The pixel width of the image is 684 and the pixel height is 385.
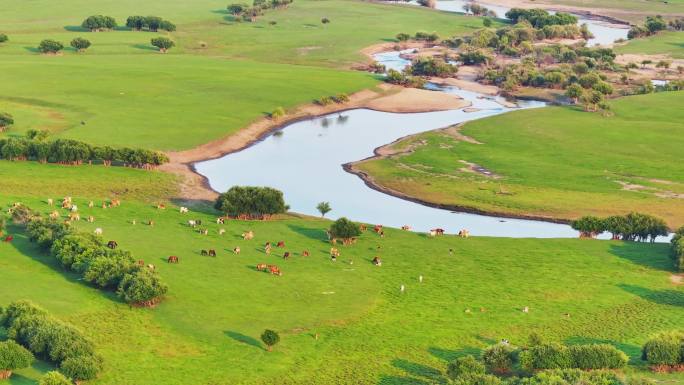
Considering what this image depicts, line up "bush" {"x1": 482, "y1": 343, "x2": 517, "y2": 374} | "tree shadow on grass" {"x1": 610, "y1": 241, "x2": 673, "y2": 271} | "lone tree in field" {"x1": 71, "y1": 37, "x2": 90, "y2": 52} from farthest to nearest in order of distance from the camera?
"lone tree in field" {"x1": 71, "y1": 37, "x2": 90, "y2": 52} → "tree shadow on grass" {"x1": 610, "y1": 241, "x2": 673, "y2": 271} → "bush" {"x1": 482, "y1": 343, "x2": 517, "y2": 374}

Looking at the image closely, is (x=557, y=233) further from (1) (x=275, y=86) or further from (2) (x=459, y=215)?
(1) (x=275, y=86)

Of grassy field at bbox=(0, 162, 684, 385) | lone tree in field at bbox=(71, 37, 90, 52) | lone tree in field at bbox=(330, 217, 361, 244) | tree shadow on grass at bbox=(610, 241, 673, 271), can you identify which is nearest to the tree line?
grassy field at bbox=(0, 162, 684, 385)

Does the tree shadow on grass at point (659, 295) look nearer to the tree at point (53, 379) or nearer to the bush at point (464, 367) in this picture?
the bush at point (464, 367)

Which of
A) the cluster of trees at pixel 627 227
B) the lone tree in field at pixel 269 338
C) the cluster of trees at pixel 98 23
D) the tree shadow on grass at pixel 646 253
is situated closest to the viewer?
the lone tree in field at pixel 269 338

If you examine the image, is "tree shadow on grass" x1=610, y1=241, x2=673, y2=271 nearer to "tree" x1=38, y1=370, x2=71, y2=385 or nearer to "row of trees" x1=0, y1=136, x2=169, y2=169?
"tree" x1=38, y1=370, x2=71, y2=385

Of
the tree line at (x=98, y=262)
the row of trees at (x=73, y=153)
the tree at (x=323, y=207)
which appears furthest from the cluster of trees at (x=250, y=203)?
the row of trees at (x=73, y=153)

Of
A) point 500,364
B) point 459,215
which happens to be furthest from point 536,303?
point 459,215
